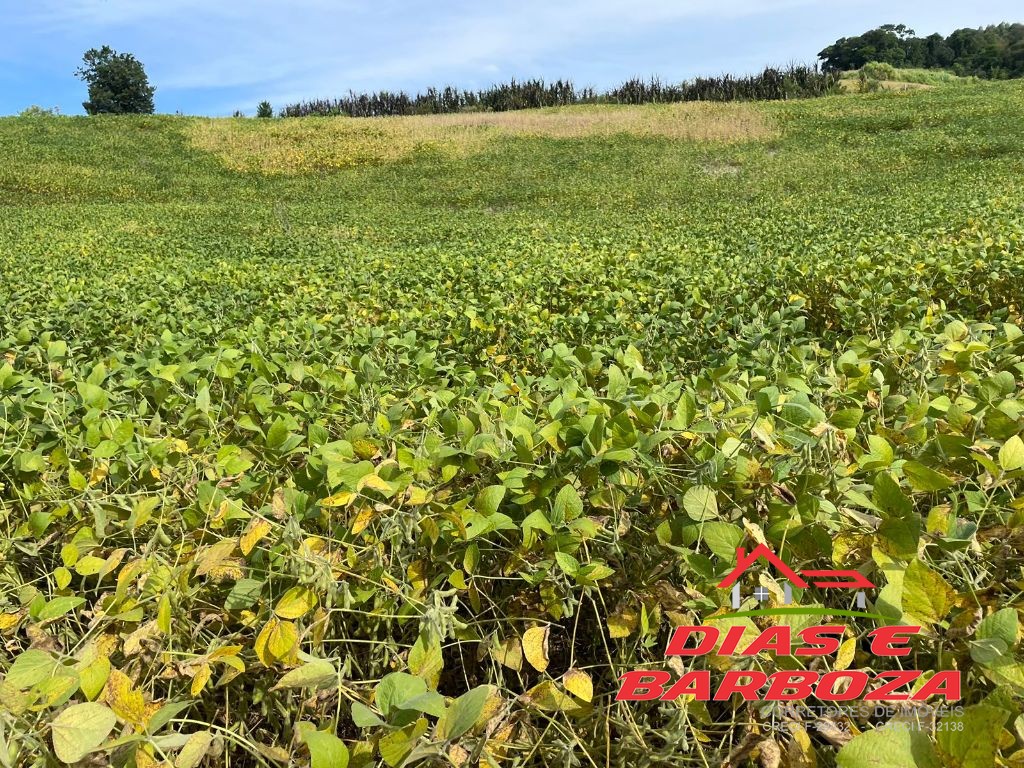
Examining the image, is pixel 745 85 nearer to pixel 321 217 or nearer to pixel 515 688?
pixel 321 217

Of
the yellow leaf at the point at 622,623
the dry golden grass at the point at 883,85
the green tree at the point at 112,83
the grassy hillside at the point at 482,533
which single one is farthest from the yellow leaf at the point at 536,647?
the green tree at the point at 112,83

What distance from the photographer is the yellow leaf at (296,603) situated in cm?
102

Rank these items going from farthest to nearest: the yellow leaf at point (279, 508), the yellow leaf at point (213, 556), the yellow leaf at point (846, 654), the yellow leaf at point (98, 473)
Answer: the yellow leaf at point (98, 473) → the yellow leaf at point (279, 508) → the yellow leaf at point (213, 556) → the yellow leaf at point (846, 654)

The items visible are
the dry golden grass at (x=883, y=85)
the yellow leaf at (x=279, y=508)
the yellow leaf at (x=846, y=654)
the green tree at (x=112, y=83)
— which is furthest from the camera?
the green tree at (x=112, y=83)

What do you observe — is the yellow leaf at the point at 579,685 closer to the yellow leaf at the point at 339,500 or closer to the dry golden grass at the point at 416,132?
the yellow leaf at the point at 339,500

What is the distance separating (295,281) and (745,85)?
4186cm

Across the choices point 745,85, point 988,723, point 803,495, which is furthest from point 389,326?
point 745,85

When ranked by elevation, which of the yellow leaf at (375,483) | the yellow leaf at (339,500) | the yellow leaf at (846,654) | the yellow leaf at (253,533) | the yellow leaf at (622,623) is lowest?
the yellow leaf at (622,623)

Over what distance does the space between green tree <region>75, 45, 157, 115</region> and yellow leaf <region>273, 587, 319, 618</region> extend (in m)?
63.6

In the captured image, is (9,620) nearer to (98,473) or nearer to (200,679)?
(98,473)

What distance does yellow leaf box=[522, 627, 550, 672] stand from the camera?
1012mm

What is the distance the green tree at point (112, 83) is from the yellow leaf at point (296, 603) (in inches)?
2504

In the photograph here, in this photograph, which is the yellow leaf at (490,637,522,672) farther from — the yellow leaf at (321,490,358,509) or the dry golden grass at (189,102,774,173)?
the dry golden grass at (189,102,774,173)

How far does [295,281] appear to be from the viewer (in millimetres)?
5246
